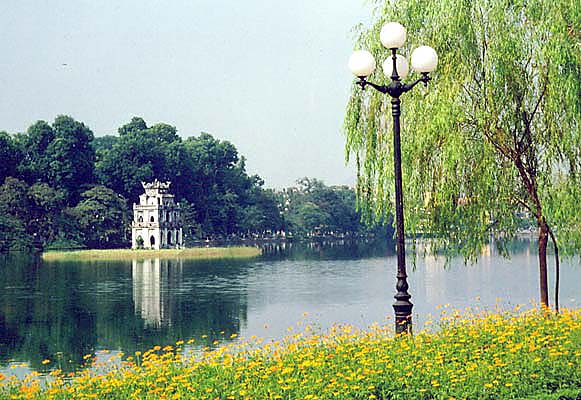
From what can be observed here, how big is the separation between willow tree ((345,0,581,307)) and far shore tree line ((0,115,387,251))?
208ft

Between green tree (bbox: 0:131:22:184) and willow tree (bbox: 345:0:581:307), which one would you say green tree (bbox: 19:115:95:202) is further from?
willow tree (bbox: 345:0:581:307)

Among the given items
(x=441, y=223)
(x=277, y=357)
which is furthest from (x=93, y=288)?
(x=277, y=357)

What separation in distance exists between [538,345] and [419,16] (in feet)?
24.1

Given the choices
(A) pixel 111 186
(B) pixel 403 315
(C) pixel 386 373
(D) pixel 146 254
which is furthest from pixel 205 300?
(A) pixel 111 186

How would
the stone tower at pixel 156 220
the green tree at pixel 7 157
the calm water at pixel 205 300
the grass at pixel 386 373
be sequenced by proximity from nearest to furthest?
the grass at pixel 386 373 < the calm water at pixel 205 300 < the green tree at pixel 7 157 < the stone tower at pixel 156 220

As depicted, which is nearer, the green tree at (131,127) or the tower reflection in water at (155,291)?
the tower reflection in water at (155,291)

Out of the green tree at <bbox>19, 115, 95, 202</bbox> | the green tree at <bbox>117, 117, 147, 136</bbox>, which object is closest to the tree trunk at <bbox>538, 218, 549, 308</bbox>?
the green tree at <bbox>19, 115, 95, 202</bbox>

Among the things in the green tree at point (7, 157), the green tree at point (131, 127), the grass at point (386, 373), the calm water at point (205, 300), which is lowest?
the calm water at point (205, 300)

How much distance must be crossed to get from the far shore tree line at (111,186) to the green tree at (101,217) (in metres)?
0.09

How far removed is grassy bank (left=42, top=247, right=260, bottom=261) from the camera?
6838cm

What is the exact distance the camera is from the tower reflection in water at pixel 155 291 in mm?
27500

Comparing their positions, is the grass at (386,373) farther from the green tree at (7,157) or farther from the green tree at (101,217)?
the green tree at (7,157)

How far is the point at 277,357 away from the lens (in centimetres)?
1020

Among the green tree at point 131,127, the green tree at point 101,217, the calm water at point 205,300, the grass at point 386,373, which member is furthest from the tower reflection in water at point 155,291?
the green tree at point 131,127
